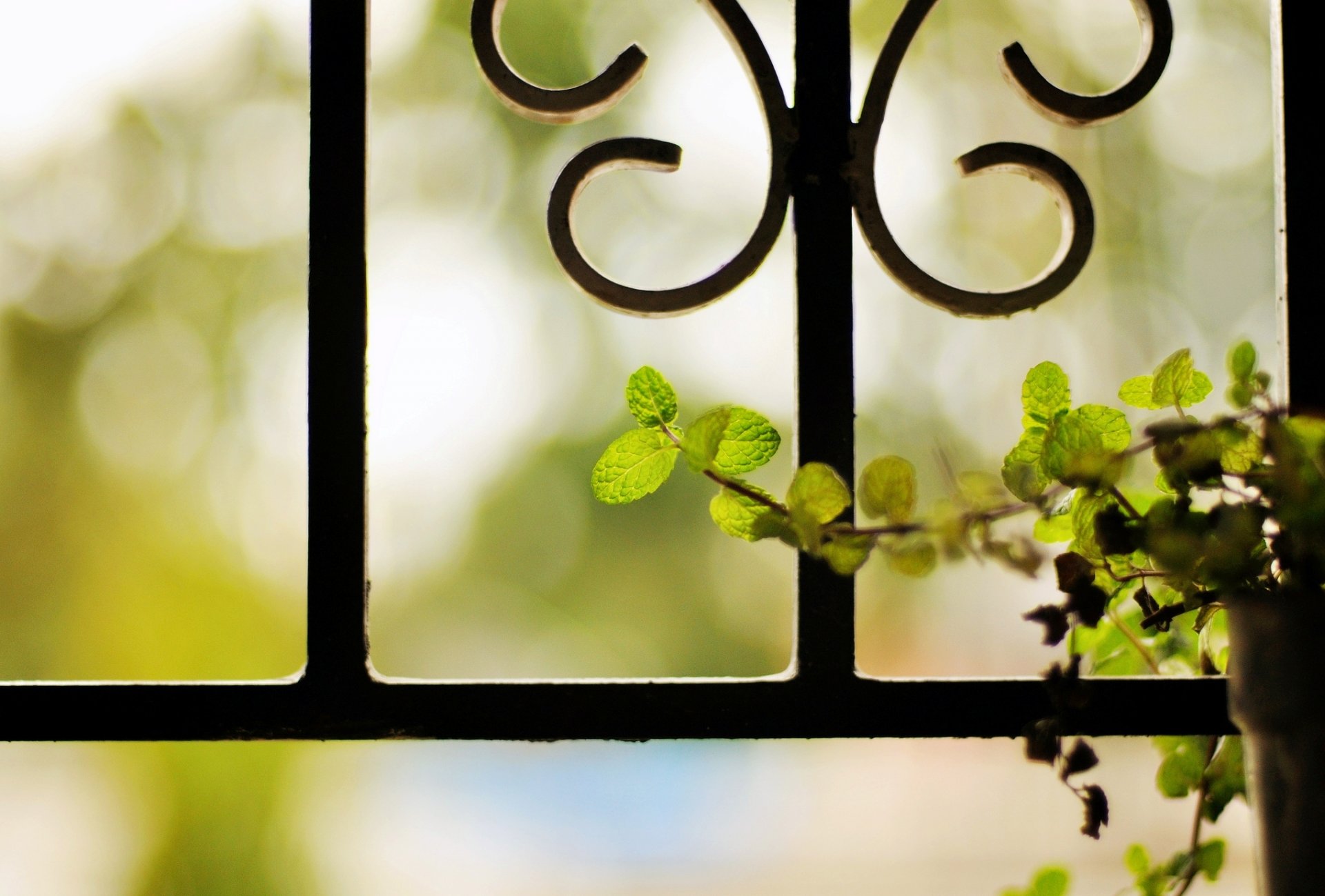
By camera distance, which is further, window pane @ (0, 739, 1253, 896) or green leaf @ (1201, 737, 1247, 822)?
window pane @ (0, 739, 1253, 896)

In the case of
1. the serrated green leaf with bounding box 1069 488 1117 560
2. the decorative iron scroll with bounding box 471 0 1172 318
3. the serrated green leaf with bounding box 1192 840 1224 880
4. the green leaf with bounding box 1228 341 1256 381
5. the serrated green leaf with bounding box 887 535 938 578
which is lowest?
the serrated green leaf with bounding box 1192 840 1224 880

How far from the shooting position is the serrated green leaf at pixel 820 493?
34 centimetres

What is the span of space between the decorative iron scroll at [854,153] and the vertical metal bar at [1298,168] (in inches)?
2.8

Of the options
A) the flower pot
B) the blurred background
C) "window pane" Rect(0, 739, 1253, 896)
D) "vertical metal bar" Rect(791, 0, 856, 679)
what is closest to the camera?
the flower pot

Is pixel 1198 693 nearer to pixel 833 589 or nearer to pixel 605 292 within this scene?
pixel 833 589

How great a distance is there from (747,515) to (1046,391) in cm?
14

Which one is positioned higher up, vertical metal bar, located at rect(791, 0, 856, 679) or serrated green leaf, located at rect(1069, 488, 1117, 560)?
vertical metal bar, located at rect(791, 0, 856, 679)

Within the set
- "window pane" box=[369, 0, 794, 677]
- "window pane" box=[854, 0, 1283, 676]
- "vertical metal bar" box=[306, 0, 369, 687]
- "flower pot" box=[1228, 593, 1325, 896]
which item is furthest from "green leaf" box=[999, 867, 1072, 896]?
"window pane" box=[369, 0, 794, 677]

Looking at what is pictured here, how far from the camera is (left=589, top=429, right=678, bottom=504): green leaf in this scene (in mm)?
366

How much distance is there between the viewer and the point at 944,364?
2.33 metres

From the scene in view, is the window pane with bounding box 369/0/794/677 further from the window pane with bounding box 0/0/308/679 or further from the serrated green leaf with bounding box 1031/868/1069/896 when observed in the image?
the serrated green leaf with bounding box 1031/868/1069/896

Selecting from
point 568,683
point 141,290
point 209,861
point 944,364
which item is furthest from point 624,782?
point 568,683

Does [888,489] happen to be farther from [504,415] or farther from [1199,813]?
[504,415]

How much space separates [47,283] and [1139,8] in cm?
453
